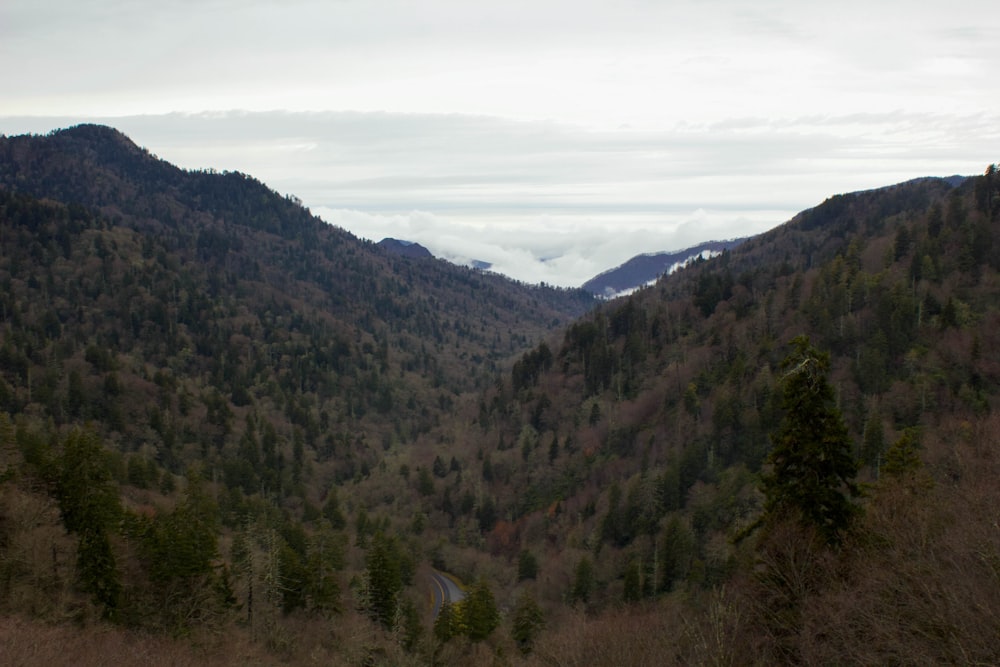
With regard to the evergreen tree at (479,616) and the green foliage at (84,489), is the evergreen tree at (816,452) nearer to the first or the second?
the evergreen tree at (479,616)

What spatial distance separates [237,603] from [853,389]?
68.4 metres

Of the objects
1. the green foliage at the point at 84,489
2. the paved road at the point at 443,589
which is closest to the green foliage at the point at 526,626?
the paved road at the point at 443,589

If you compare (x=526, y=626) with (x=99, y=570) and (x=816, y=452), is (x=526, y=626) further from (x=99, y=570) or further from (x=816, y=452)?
(x=816, y=452)

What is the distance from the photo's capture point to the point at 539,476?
360ft

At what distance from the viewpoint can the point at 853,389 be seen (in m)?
76.5

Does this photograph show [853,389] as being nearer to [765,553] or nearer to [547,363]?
[765,553]

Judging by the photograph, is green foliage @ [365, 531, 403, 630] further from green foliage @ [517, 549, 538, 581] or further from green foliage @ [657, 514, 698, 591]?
green foliage @ [517, 549, 538, 581]

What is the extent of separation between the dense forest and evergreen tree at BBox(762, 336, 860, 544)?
0.09 metres

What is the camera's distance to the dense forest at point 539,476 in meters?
22.2

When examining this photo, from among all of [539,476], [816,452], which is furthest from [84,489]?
[539,476]

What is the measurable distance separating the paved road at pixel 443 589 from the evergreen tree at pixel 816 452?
56789mm

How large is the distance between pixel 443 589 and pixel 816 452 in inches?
2689

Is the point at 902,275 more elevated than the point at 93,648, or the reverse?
the point at 902,275

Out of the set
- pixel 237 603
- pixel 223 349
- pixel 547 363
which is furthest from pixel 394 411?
pixel 237 603
